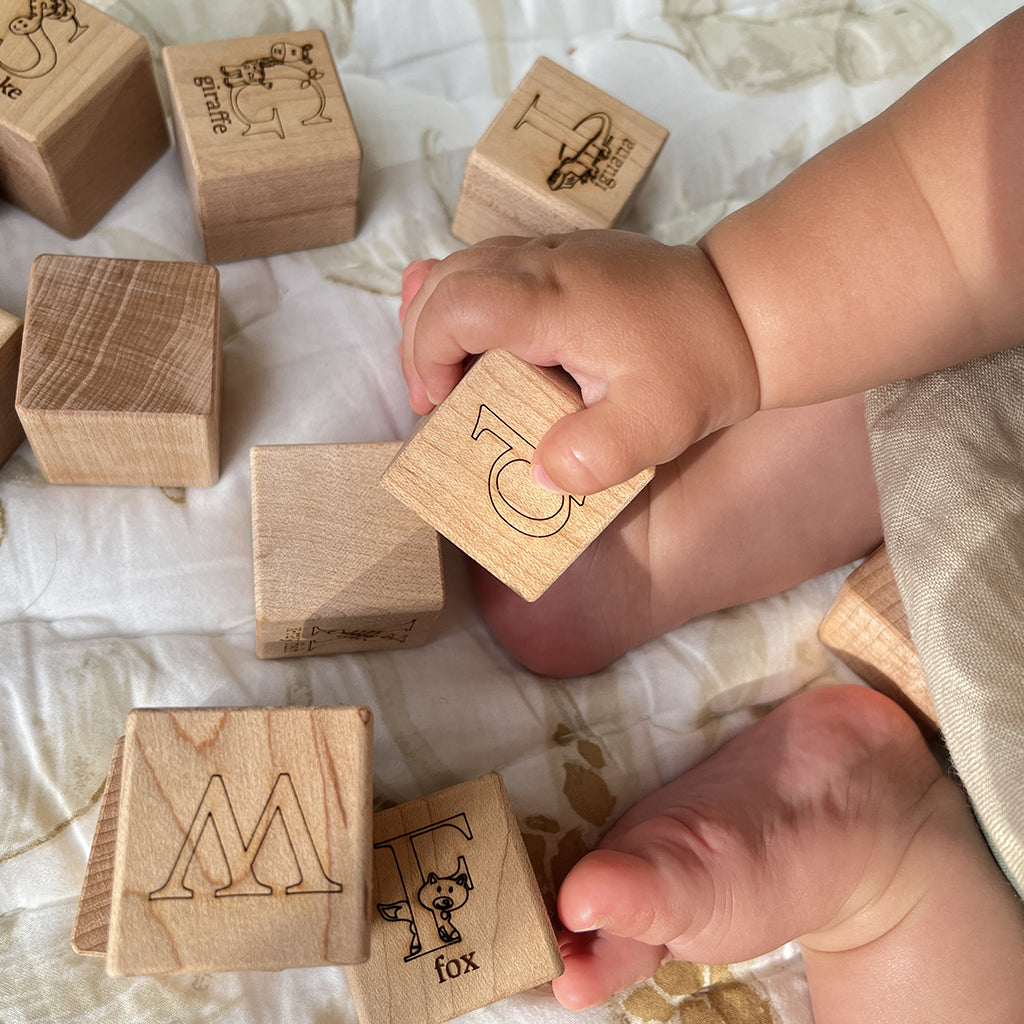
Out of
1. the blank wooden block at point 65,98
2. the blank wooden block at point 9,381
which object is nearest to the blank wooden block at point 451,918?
the blank wooden block at point 9,381

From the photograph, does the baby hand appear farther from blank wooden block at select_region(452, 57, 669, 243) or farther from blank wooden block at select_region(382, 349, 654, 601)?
blank wooden block at select_region(452, 57, 669, 243)

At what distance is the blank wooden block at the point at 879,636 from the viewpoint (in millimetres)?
748

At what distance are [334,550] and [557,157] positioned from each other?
0.37 metres

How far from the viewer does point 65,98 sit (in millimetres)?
707

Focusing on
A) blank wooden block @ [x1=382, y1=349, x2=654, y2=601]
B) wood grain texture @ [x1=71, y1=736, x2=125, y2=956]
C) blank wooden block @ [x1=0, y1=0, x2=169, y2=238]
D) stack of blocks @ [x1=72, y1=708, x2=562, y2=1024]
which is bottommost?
wood grain texture @ [x1=71, y1=736, x2=125, y2=956]

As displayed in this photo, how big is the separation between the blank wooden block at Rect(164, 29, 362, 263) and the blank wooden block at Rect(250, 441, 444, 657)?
216mm

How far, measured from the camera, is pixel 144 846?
1.67 ft

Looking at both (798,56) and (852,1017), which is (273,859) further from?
(798,56)

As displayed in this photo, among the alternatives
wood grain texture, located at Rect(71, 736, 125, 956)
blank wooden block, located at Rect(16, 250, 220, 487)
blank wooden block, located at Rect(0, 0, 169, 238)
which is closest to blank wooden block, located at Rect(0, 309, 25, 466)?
blank wooden block, located at Rect(16, 250, 220, 487)

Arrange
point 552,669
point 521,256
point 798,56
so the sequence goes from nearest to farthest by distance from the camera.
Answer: point 521,256 → point 552,669 → point 798,56

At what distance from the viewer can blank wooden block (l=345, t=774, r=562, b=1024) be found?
0.59m

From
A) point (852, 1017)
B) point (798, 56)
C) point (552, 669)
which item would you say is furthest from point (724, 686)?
point (798, 56)

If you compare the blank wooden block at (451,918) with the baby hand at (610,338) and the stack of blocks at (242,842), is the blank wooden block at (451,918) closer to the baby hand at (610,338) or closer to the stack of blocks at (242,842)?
the stack of blocks at (242,842)

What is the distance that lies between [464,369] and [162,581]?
0.90 feet
